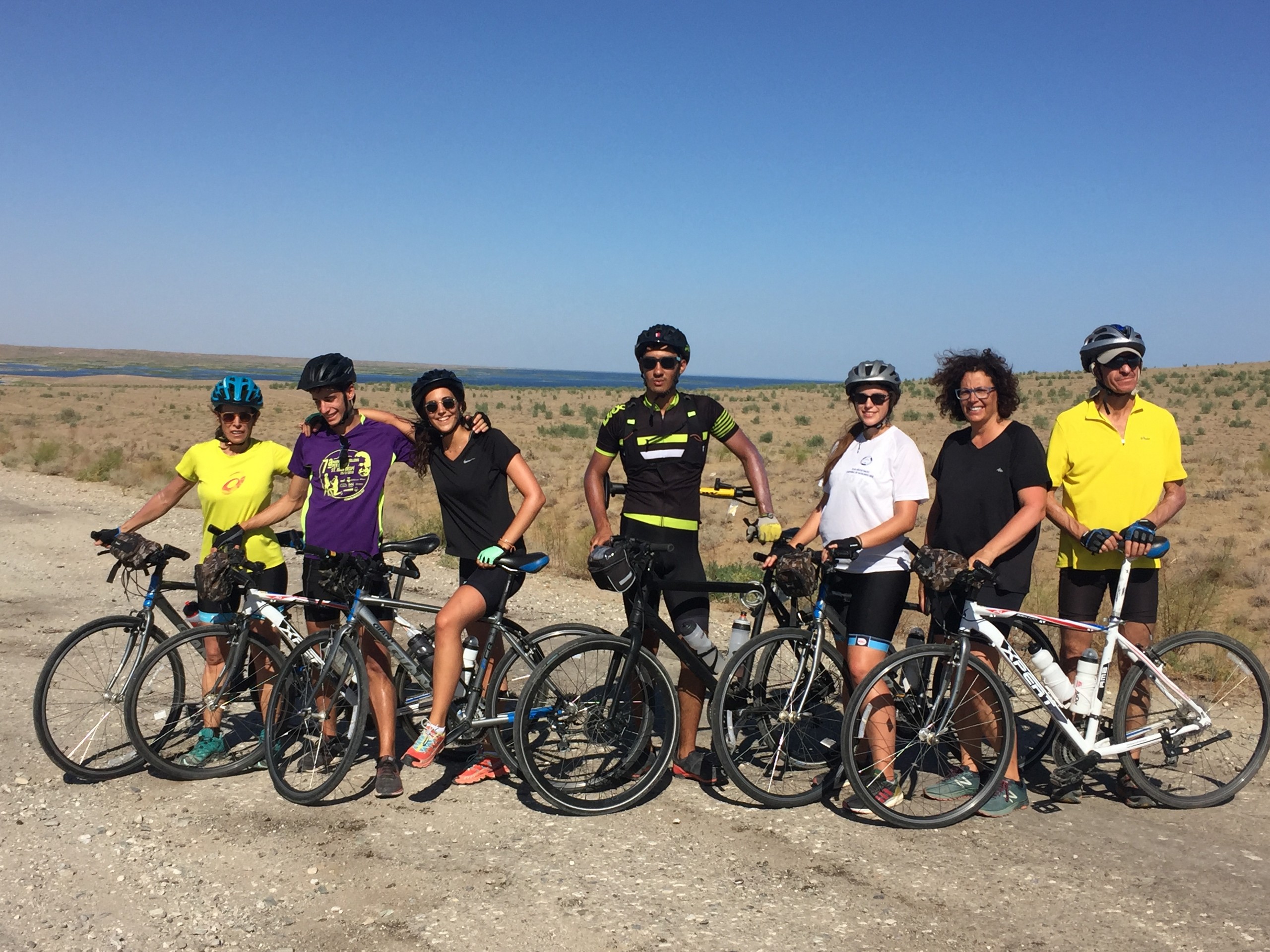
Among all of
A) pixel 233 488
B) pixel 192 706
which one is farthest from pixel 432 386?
pixel 192 706

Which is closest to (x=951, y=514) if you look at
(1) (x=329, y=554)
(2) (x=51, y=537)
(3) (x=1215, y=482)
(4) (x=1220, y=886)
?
(4) (x=1220, y=886)

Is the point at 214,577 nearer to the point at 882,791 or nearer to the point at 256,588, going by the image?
the point at 256,588

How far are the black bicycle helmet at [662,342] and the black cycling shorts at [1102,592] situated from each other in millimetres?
2276

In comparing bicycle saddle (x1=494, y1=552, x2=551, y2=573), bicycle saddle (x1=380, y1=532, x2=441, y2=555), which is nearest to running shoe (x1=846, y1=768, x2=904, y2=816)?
bicycle saddle (x1=494, y1=552, x2=551, y2=573)

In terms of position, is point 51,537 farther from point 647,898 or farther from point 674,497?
point 647,898

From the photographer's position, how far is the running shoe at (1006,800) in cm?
456

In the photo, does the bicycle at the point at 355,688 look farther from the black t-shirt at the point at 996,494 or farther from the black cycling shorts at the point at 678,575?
the black t-shirt at the point at 996,494

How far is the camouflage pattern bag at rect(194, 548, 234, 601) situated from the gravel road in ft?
3.25

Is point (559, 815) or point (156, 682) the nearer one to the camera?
point (559, 815)

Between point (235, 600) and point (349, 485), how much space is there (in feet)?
3.06

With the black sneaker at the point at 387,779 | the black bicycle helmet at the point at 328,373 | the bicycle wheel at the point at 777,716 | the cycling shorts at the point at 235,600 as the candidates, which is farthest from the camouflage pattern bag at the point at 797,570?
the cycling shorts at the point at 235,600

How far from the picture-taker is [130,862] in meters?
4.02

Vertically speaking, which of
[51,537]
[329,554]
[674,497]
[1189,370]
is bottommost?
[51,537]

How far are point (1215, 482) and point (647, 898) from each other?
18908 mm
